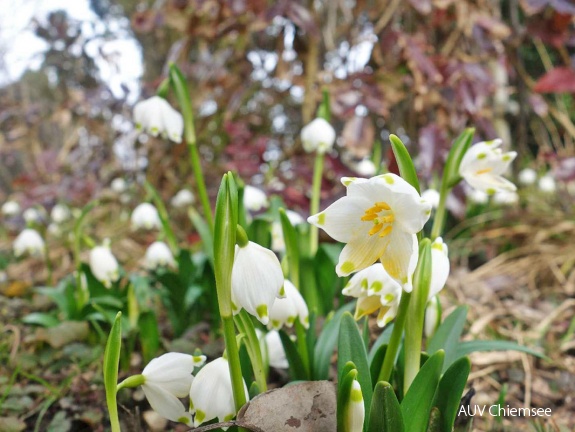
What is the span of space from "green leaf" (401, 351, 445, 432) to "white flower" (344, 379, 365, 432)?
0.30ft

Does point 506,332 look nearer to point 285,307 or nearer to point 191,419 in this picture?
point 285,307

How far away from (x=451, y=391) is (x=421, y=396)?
4cm

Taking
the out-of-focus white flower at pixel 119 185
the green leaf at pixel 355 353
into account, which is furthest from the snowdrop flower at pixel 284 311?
the out-of-focus white flower at pixel 119 185

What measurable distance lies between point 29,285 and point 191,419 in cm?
152

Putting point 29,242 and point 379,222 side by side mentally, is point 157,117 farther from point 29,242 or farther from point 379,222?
point 29,242

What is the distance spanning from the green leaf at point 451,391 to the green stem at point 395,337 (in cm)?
7

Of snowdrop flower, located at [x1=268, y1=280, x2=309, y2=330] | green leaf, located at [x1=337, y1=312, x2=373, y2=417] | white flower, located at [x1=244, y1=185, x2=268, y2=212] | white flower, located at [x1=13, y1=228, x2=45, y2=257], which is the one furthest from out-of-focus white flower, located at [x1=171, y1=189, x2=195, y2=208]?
green leaf, located at [x1=337, y1=312, x2=373, y2=417]

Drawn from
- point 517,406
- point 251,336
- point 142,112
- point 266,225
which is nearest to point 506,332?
point 517,406

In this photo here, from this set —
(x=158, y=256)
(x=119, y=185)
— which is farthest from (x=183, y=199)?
(x=158, y=256)

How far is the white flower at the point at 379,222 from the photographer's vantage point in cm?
60

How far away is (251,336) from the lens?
2.45 ft

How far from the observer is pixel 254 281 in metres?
0.65

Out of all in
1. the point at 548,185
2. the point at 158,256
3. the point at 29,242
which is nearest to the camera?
the point at 158,256

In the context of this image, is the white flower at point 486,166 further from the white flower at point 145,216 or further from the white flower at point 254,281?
the white flower at point 145,216
